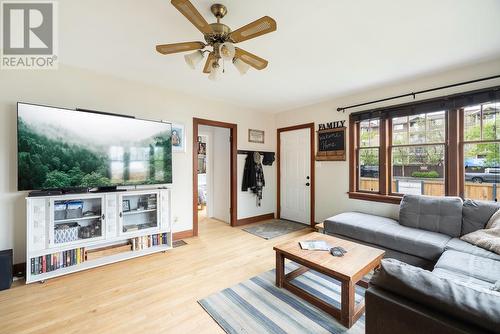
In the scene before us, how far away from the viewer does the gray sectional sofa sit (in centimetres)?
88

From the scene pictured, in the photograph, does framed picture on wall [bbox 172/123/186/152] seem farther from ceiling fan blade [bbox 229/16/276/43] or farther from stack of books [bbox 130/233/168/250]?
ceiling fan blade [bbox 229/16/276/43]

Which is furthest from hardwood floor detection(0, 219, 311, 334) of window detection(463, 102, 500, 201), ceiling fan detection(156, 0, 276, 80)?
window detection(463, 102, 500, 201)

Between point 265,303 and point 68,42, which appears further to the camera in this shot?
point 68,42

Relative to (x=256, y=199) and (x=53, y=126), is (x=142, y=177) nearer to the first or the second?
(x=53, y=126)

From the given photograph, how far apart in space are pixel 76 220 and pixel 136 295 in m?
1.27

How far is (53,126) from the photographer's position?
8.10ft

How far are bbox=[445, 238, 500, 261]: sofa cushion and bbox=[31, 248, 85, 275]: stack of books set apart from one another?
4.05 m

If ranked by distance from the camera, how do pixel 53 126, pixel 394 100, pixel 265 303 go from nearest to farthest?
1. pixel 265 303
2. pixel 53 126
3. pixel 394 100

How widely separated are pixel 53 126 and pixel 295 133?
3887 millimetres

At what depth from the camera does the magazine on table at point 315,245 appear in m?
2.21

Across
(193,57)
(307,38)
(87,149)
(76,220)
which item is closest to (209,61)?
(193,57)

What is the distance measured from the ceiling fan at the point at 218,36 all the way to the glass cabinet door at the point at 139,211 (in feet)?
6.71

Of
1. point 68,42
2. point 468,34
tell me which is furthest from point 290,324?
point 68,42

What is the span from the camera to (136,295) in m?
2.13
